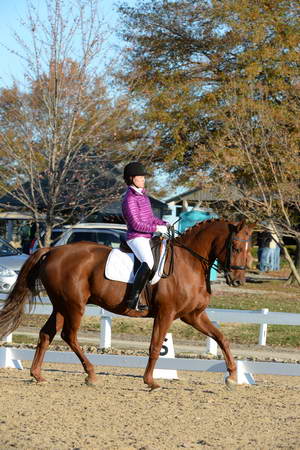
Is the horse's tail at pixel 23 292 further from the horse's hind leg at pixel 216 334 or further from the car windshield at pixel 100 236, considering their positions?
the car windshield at pixel 100 236

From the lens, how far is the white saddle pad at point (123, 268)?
9078 mm

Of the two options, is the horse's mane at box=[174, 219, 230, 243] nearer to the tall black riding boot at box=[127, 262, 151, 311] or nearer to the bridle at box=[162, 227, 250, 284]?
the bridle at box=[162, 227, 250, 284]

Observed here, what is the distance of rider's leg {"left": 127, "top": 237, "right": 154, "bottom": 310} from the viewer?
8.95 metres

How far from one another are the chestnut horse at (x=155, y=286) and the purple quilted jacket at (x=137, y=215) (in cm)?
48

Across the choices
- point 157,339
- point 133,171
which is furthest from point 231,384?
point 133,171

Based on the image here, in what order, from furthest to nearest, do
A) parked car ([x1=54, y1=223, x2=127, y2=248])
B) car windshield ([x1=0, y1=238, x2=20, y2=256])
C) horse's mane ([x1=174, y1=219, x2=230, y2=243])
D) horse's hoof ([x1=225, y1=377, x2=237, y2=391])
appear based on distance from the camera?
parked car ([x1=54, y1=223, x2=127, y2=248]) → car windshield ([x1=0, y1=238, x2=20, y2=256]) → horse's mane ([x1=174, y1=219, x2=230, y2=243]) → horse's hoof ([x1=225, y1=377, x2=237, y2=391])

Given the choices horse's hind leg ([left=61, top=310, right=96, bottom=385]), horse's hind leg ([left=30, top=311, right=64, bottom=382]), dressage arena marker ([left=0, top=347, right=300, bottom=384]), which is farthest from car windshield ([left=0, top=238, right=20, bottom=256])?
horse's hind leg ([left=61, top=310, right=96, bottom=385])

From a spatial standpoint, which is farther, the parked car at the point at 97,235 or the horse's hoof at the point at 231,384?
the parked car at the point at 97,235

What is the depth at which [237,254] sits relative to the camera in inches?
360

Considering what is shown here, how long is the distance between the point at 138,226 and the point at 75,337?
1.61 m

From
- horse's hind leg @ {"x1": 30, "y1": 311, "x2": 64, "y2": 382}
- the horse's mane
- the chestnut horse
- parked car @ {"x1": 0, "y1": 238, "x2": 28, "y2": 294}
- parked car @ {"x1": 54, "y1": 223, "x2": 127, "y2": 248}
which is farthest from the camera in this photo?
parked car @ {"x1": 54, "y1": 223, "x2": 127, "y2": 248}

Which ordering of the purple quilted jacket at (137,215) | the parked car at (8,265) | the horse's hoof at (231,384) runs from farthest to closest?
1. the parked car at (8,265)
2. the horse's hoof at (231,384)
3. the purple quilted jacket at (137,215)

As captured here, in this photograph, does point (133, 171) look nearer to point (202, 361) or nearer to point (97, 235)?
point (202, 361)

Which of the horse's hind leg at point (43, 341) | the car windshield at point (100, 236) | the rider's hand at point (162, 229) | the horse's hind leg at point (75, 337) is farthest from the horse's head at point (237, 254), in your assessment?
the car windshield at point (100, 236)
